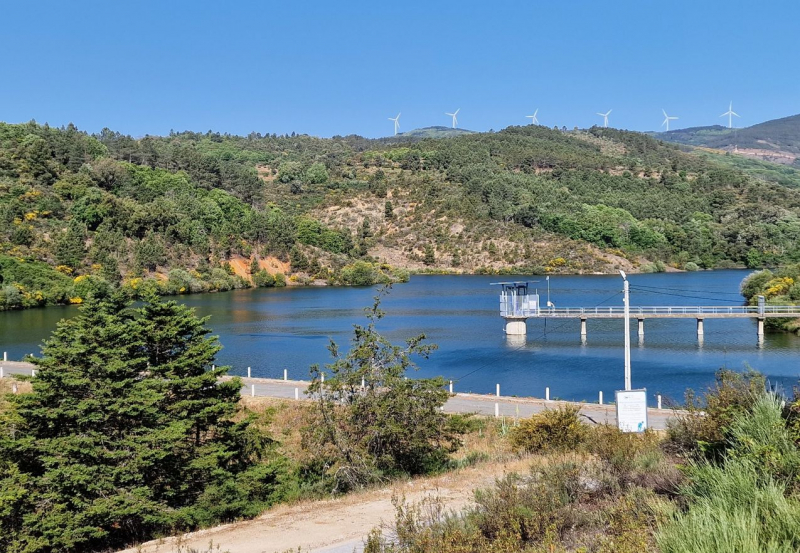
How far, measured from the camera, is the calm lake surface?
44.2 metres

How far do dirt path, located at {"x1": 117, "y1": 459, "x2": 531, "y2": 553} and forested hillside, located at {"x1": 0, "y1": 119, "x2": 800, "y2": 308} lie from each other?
8096cm

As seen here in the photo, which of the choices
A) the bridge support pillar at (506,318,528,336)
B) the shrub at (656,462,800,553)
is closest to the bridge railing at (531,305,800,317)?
the bridge support pillar at (506,318,528,336)

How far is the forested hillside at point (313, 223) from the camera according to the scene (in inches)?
4160

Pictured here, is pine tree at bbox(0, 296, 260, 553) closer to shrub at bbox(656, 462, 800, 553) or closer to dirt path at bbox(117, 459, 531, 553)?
dirt path at bbox(117, 459, 531, 553)

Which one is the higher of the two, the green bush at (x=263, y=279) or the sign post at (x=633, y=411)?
the green bush at (x=263, y=279)

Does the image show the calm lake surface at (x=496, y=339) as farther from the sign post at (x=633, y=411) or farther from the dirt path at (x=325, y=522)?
the dirt path at (x=325, y=522)

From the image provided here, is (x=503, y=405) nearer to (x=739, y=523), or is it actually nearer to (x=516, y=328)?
(x=739, y=523)

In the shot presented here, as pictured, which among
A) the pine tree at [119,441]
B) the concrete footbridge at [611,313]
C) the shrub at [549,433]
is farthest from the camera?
the concrete footbridge at [611,313]

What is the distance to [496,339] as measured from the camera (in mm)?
62375

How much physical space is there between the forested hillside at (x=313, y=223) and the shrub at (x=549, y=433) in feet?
261

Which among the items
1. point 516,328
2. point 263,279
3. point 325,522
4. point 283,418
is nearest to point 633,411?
point 325,522

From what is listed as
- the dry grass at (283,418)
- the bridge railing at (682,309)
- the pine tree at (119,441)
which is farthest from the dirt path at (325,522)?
the bridge railing at (682,309)

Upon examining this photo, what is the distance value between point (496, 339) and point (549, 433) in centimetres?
4317

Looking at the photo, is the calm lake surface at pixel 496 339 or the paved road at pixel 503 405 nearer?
the paved road at pixel 503 405
